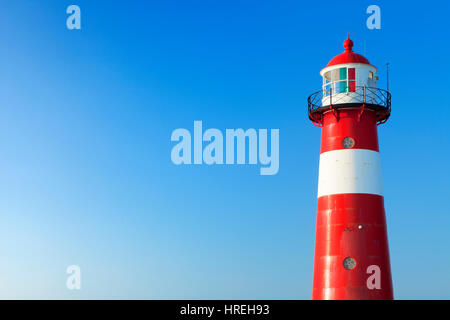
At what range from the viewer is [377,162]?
139ft

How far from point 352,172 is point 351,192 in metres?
1.13

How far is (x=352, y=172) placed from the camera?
136ft

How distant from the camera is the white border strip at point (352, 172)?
136 ft

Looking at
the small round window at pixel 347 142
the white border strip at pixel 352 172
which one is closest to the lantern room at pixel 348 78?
the small round window at pixel 347 142

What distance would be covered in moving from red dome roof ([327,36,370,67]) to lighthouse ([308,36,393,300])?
59 millimetres

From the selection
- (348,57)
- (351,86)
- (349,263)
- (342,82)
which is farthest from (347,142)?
(349,263)

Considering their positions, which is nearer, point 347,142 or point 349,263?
point 349,263

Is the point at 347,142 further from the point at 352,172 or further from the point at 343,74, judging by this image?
the point at 343,74

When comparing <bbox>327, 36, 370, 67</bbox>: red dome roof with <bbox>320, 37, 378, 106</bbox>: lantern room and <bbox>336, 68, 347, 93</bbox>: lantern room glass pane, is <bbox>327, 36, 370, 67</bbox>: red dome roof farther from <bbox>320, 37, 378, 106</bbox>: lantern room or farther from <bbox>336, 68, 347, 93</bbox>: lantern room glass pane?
<bbox>336, 68, 347, 93</bbox>: lantern room glass pane

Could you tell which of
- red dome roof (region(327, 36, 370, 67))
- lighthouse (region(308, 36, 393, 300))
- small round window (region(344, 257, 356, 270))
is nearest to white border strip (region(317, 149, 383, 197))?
lighthouse (region(308, 36, 393, 300))
